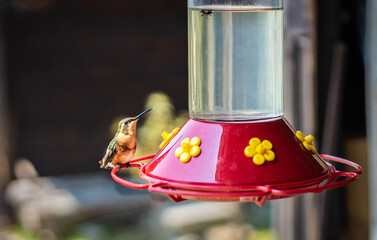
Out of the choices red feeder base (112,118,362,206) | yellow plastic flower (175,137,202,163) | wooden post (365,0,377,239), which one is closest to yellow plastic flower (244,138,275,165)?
red feeder base (112,118,362,206)

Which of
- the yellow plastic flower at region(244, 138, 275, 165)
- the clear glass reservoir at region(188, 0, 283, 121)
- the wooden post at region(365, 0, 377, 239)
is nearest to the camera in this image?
the yellow plastic flower at region(244, 138, 275, 165)

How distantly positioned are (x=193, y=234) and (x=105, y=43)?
2.32 meters

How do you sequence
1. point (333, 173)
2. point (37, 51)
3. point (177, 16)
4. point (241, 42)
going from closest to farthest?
point (333, 173)
point (241, 42)
point (37, 51)
point (177, 16)

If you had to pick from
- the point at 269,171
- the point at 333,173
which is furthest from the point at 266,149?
the point at 333,173

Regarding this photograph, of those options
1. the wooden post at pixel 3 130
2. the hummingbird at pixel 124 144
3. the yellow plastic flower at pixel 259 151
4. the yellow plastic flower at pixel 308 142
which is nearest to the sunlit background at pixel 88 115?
the wooden post at pixel 3 130

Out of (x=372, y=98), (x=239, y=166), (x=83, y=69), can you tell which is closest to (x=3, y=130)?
(x=83, y=69)

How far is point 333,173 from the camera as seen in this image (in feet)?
6.42

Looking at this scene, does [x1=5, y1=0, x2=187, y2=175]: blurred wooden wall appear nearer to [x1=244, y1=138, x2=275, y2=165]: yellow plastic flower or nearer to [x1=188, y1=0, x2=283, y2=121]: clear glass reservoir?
[x1=188, y1=0, x2=283, y2=121]: clear glass reservoir

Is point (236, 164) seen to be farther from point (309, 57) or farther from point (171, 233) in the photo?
point (171, 233)

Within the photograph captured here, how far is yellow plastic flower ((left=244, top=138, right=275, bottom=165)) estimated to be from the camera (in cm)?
184

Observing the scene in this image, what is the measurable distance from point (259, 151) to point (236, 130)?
116 mm

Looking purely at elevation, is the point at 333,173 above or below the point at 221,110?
below

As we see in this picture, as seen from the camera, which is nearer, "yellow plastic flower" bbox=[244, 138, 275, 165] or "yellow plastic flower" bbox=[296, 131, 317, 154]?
"yellow plastic flower" bbox=[244, 138, 275, 165]

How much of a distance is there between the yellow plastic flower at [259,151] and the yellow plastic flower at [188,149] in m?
0.14
